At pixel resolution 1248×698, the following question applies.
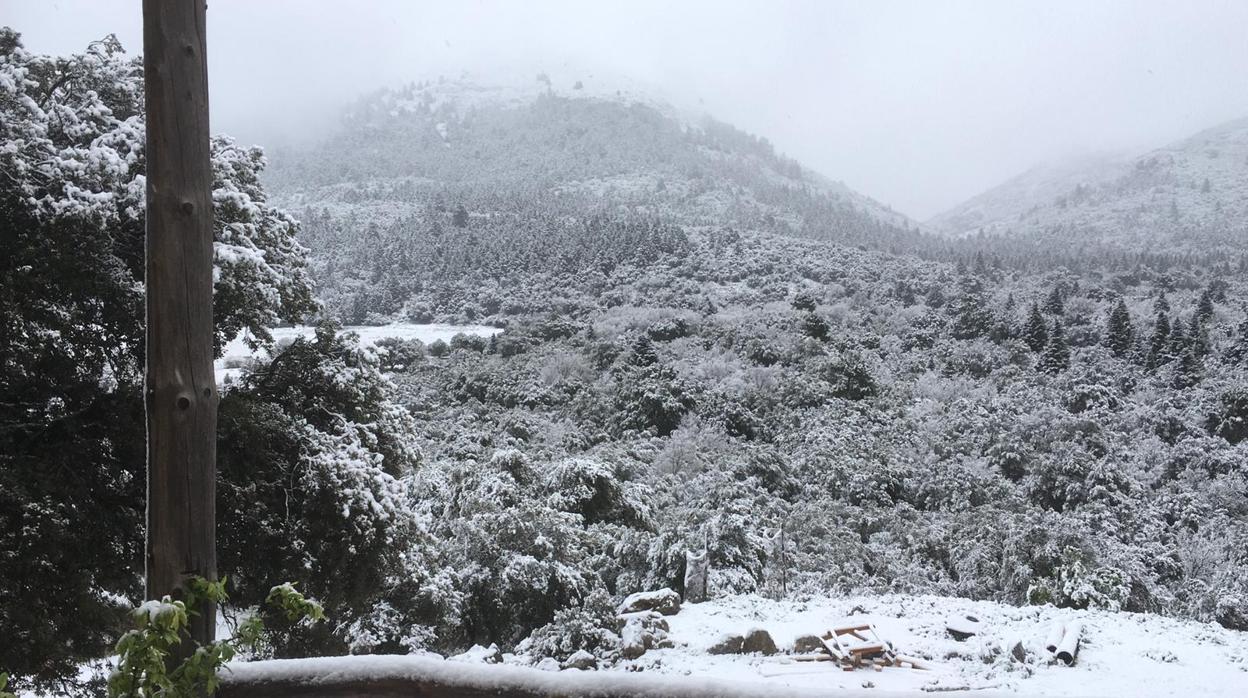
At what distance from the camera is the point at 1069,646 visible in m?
7.68

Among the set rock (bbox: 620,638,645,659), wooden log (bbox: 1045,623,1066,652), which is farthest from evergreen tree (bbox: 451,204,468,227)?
wooden log (bbox: 1045,623,1066,652)

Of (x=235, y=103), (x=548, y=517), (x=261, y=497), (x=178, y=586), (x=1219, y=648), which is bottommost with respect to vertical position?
(x=1219, y=648)

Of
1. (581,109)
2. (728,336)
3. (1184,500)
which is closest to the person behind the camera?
(1184,500)

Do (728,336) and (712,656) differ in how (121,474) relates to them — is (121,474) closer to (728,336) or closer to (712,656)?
(712,656)

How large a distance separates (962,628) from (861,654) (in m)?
1.78

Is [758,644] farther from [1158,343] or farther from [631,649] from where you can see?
[1158,343]

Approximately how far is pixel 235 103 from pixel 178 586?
117 metres

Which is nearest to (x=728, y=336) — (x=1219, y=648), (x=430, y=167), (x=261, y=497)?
(x=1219, y=648)

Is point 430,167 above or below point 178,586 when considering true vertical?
above

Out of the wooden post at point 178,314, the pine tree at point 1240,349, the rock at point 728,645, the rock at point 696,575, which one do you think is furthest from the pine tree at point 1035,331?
the wooden post at point 178,314

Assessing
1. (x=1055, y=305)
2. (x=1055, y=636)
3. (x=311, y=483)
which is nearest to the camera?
(x=311, y=483)

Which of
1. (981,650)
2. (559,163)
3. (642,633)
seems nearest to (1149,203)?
(559,163)

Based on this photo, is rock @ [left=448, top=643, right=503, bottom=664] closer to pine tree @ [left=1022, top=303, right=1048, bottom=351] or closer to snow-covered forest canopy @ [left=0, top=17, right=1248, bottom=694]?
snow-covered forest canopy @ [left=0, top=17, right=1248, bottom=694]

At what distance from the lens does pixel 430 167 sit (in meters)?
88.2
